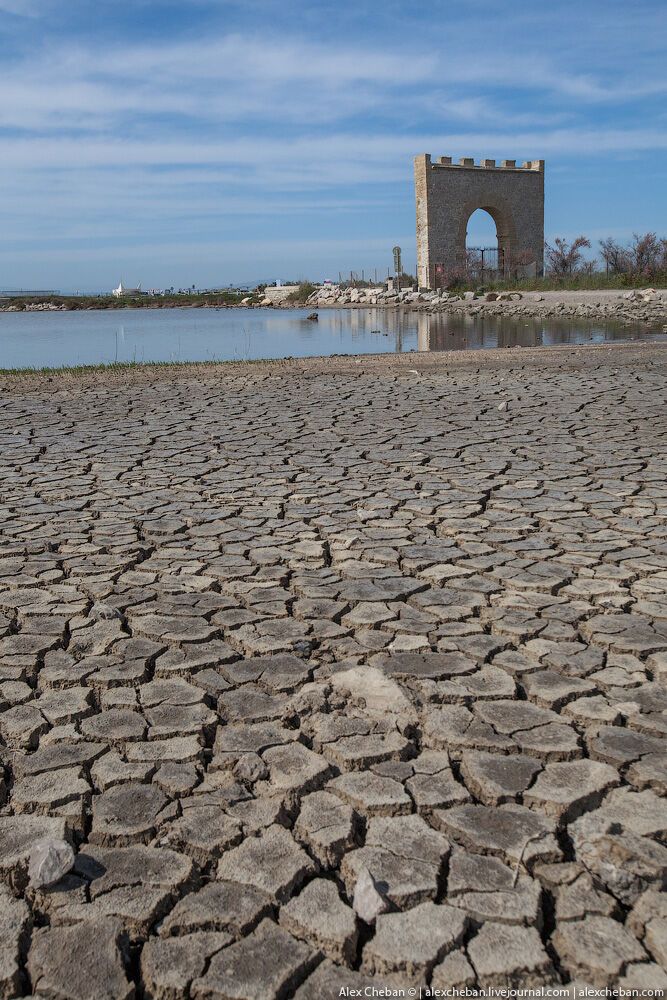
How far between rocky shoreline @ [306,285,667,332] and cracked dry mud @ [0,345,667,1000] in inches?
551

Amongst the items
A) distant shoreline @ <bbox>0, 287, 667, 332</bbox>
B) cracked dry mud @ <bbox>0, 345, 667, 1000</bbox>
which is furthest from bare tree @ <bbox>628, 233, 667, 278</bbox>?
cracked dry mud @ <bbox>0, 345, 667, 1000</bbox>

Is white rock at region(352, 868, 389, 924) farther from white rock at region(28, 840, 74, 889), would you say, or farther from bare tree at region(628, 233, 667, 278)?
bare tree at region(628, 233, 667, 278)

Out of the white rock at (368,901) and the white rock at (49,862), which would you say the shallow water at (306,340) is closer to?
the white rock at (49,862)

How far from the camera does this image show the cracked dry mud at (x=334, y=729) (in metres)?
1.60

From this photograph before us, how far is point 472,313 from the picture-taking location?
27094mm

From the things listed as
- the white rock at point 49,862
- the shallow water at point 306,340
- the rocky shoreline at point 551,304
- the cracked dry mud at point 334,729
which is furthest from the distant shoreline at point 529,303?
the white rock at point 49,862

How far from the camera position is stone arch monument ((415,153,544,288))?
121 feet

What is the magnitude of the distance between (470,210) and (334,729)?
126ft

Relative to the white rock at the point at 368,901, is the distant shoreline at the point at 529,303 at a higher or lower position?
higher

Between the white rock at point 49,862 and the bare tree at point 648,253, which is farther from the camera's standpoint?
the bare tree at point 648,253

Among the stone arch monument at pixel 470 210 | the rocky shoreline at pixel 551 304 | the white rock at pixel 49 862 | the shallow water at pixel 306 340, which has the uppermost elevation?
the stone arch monument at pixel 470 210

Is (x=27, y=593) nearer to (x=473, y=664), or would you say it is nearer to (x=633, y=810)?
(x=473, y=664)

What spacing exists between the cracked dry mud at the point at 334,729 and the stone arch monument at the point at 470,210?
34.1 m

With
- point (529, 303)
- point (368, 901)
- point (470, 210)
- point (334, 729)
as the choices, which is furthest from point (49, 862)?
point (470, 210)
